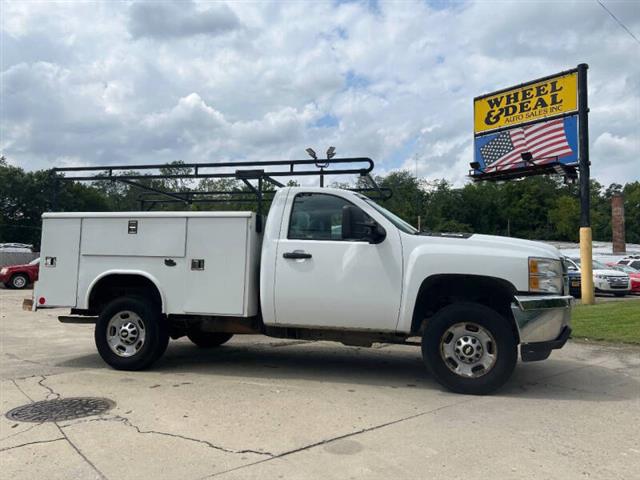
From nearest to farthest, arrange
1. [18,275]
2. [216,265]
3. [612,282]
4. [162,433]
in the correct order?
[162,433]
[216,265]
[612,282]
[18,275]

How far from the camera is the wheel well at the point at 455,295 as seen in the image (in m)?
5.98

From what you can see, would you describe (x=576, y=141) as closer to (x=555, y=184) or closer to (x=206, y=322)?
(x=206, y=322)

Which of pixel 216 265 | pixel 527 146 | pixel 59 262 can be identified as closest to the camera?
pixel 216 265

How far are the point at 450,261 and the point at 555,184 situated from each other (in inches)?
3724

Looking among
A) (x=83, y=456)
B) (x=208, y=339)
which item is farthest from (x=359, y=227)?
(x=208, y=339)

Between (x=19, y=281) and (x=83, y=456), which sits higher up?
(x=19, y=281)

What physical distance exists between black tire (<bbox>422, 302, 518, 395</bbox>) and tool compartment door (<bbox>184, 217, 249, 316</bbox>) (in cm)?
217

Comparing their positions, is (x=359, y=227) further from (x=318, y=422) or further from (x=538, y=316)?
(x=318, y=422)

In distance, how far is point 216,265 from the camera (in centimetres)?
658

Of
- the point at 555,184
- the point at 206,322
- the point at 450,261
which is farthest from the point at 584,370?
the point at 555,184

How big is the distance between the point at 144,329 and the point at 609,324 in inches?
330

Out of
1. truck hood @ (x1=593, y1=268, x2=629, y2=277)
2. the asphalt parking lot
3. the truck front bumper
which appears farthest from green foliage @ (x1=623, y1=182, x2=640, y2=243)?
the truck front bumper

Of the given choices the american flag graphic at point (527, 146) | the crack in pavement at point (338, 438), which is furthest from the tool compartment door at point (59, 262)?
the american flag graphic at point (527, 146)

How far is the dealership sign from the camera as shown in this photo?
1773cm
